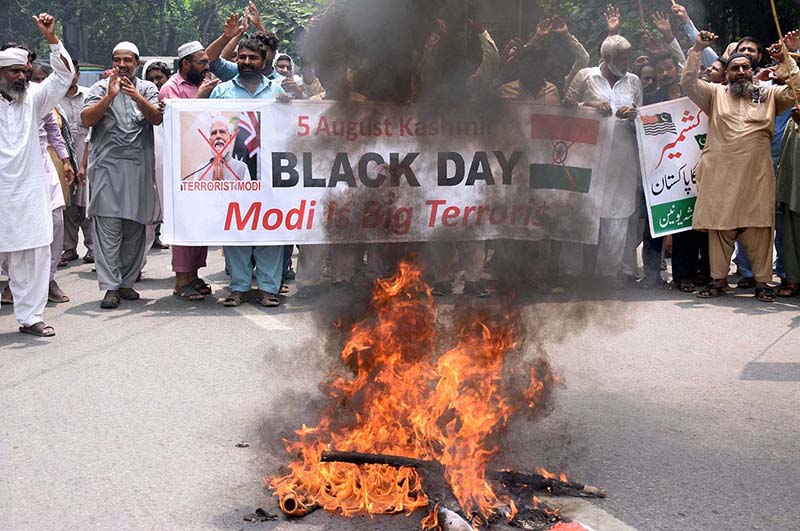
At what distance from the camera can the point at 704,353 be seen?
695cm

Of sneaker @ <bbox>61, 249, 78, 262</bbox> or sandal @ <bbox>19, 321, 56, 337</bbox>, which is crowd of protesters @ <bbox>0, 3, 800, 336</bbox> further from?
sneaker @ <bbox>61, 249, 78, 262</bbox>

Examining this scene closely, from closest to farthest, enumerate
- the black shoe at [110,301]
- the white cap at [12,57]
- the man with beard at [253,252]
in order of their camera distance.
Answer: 1. the white cap at [12,57]
2. the black shoe at [110,301]
3. the man with beard at [253,252]

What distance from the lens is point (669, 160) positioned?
9.59 meters

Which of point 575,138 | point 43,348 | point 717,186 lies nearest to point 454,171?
point 575,138

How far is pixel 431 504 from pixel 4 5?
45.1 meters

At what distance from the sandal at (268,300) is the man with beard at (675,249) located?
3436 mm

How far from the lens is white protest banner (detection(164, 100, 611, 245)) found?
8.00m

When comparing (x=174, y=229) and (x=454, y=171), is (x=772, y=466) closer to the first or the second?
(x=454, y=171)

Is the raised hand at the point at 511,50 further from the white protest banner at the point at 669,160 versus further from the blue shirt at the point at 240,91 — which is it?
the white protest banner at the point at 669,160

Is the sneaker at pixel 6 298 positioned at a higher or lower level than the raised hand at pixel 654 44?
lower

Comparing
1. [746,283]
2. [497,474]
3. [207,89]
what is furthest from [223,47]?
[497,474]

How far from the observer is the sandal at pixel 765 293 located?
8844 millimetres

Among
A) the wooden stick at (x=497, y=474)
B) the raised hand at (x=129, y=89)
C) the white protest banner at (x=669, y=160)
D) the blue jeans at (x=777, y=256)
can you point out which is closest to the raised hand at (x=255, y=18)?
the raised hand at (x=129, y=89)

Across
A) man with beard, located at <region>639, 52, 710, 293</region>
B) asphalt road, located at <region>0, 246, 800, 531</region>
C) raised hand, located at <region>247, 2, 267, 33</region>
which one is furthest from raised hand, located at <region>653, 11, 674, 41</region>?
raised hand, located at <region>247, 2, 267, 33</region>
